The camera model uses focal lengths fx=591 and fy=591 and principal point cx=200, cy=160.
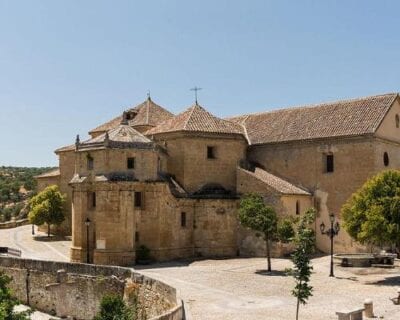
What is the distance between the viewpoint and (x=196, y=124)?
3712 cm

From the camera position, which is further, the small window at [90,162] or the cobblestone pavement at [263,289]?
the small window at [90,162]

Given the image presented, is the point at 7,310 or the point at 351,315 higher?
the point at 351,315

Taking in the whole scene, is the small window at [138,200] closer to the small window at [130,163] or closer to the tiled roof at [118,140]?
the small window at [130,163]

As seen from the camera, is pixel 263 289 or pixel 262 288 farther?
pixel 262 288

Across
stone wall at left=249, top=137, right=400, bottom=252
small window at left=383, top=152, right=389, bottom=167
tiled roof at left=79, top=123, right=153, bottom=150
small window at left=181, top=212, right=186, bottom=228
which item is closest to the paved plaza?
small window at left=181, top=212, right=186, bottom=228

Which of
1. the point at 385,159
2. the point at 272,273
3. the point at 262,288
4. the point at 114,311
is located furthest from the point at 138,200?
the point at 385,159

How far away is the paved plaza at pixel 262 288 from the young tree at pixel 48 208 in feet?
27.3

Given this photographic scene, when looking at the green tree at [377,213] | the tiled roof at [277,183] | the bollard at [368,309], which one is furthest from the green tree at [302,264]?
the tiled roof at [277,183]

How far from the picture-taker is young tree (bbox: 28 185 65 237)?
43312 mm

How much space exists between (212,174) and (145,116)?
785 cm

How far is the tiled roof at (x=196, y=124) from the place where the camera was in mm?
36812

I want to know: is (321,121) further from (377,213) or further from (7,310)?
(7,310)

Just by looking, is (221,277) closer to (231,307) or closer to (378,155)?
(231,307)

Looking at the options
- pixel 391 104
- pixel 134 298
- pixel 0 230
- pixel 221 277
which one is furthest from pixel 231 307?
pixel 0 230
